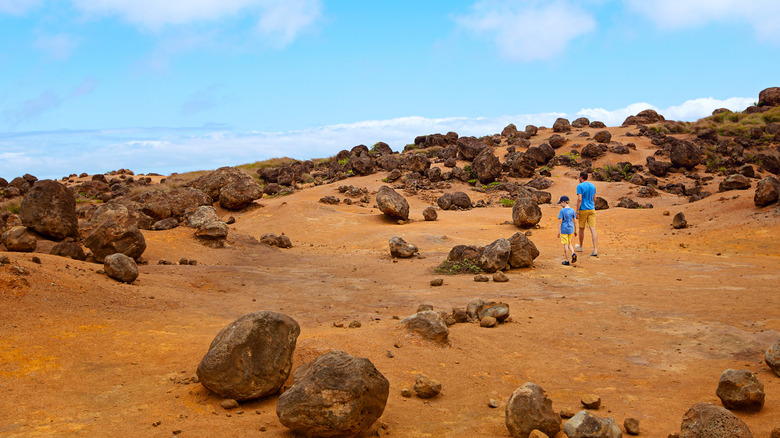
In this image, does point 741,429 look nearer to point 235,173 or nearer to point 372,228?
point 372,228

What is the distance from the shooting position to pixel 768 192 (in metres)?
16.2

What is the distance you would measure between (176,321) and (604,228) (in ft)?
49.2

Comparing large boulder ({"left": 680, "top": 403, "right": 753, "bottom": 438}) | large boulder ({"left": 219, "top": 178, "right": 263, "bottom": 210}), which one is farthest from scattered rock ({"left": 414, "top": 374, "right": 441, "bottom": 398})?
large boulder ({"left": 219, "top": 178, "right": 263, "bottom": 210})

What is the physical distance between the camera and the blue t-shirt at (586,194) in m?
14.3

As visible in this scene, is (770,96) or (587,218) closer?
(587,218)

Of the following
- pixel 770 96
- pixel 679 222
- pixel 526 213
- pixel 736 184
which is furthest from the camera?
pixel 770 96

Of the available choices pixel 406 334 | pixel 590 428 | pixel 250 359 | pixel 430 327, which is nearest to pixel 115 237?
pixel 406 334

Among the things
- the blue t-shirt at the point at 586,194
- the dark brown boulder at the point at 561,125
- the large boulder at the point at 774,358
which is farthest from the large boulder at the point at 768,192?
the dark brown boulder at the point at 561,125

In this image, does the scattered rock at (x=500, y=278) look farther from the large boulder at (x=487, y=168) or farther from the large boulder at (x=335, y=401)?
the large boulder at (x=487, y=168)

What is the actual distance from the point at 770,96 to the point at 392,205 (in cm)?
3748

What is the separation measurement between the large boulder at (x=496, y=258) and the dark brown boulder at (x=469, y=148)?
77.0ft

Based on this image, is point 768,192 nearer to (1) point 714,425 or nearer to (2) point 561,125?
(1) point 714,425

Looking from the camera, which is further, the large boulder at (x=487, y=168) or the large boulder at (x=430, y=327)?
the large boulder at (x=487, y=168)

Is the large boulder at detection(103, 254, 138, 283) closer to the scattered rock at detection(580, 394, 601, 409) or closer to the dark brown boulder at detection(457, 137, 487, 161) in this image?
the scattered rock at detection(580, 394, 601, 409)
